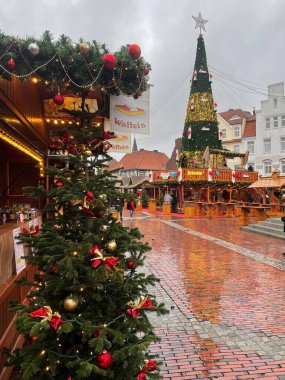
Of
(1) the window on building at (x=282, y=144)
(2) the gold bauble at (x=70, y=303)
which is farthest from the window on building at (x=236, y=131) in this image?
(2) the gold bauble at (x=70, y=303)

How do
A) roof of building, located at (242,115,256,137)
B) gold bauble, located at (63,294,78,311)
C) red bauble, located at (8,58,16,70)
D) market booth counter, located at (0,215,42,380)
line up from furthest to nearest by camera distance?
roof of building, located at (242,115,256,137) → red bauble, located at (8,58,16,70) → market booth counter, located at (0,215,42,380) → gold bauble, located at (63,294,78,311)

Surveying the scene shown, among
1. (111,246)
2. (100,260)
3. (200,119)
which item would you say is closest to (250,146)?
(200,119)

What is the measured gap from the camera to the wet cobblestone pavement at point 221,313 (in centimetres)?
385

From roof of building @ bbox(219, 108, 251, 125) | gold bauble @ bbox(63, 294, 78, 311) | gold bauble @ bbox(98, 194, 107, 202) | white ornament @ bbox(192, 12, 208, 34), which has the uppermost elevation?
white ornament @ bbox(192, 12, 208, 34)

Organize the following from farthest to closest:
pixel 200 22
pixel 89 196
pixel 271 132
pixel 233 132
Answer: pixel 233 132
pixel 271 132
pixel 200 22
pixel 89 196

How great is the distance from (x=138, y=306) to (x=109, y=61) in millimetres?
2725

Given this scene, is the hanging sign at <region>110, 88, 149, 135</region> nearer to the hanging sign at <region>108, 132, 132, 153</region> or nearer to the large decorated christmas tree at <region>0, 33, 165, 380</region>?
the hanging sign at <region>108, 132, 132, 153</region>

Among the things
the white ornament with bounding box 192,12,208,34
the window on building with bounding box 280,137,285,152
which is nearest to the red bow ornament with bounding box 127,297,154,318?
the white ornament with bounding box 192,12,208,34

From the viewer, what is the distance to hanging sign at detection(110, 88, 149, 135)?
5.18m

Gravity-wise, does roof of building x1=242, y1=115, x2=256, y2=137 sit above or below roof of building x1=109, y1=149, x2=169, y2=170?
above

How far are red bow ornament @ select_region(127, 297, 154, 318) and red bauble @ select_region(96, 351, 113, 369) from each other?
39 cm

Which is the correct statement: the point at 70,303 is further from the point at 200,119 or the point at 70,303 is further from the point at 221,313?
the point at 200,119

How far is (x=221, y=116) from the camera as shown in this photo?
48312mm

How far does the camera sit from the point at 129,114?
17.6 feet
